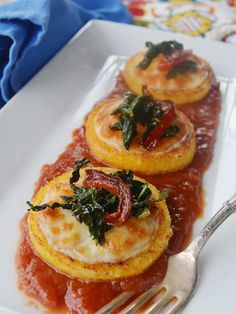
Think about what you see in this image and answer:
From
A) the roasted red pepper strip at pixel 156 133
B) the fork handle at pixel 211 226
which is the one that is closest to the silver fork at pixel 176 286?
the fork handle at pixel 211 226

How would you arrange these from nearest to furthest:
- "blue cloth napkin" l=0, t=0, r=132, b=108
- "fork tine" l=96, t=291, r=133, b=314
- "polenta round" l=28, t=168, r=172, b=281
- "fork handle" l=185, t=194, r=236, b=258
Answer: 1. "fork tine" l=96, t=291, r=133, b=314
2. "polenta round" l=28, t=168, r=172, b=281
3. "fork handle" l=185, t=194, r=236, b=258
4. "blue cloth napkin" l=0, t=0, r=132, b=108

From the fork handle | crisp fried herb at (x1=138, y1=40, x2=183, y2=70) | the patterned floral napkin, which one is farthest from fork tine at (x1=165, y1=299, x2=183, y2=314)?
the patterned floral napkin

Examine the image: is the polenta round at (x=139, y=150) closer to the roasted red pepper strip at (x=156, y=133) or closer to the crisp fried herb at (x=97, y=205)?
the roasted red pepper strip at (x=156, y=133)

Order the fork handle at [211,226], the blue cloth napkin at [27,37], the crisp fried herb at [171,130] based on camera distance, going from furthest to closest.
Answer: the blue cloth napkin at [27,37], the crisp fried herb at [171,130], the fork handle at [211,226]

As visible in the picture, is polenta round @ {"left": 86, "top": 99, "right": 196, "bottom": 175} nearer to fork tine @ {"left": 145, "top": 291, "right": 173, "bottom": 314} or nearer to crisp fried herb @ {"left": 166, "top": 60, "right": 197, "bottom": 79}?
crisp fried herb @ {"left": 166, "top": 60, "right": 197, "bottom": 79}

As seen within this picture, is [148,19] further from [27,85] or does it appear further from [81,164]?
[81,164]

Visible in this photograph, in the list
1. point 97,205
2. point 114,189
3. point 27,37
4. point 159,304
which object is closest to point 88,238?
point 97,205
